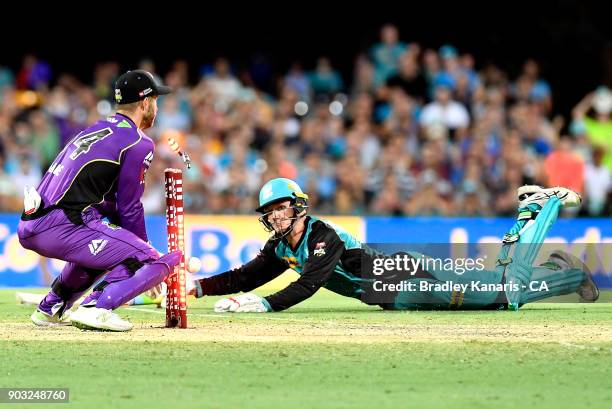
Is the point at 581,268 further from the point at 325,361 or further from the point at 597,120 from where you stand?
the point at 597,120

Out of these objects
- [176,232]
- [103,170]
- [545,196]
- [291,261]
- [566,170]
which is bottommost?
[291,261]

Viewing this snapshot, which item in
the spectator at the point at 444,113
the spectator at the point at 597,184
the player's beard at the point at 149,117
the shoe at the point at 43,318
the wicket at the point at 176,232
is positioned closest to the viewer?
the player's beard at the point at 149,117

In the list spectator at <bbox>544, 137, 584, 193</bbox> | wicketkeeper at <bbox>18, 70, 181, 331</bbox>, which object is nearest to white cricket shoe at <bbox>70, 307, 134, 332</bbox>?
wicketkeeper at <bbox>18, 70, 181, 331</bbox>

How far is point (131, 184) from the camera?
9.08m

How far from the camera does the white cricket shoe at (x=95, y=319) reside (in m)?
9.15

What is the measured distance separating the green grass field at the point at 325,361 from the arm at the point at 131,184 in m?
0.90

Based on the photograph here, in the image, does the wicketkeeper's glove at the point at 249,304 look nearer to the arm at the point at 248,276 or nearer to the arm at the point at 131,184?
the arm at the point at 248,276

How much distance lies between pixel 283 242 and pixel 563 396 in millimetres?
4590

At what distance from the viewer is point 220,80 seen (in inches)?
789

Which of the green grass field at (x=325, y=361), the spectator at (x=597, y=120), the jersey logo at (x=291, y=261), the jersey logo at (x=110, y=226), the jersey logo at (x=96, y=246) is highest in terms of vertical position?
the spectator at (x=597, y=120)

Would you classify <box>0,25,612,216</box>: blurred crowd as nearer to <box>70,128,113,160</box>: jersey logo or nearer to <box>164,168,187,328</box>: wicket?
<box>164,168,187,328</box>: wicket

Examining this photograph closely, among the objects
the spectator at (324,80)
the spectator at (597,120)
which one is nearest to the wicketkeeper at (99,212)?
the spectator at (324,80)

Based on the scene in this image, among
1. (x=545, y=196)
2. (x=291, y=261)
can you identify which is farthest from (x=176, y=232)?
(x=545, y=196)

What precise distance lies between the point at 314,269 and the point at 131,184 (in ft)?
7.29
